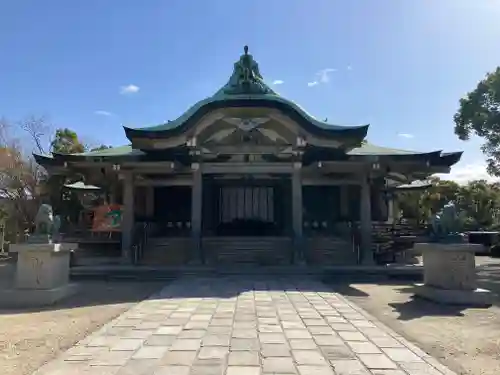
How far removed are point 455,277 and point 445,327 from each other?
7.37 feet

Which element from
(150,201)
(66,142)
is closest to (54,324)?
(150,201)

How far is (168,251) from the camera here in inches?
560

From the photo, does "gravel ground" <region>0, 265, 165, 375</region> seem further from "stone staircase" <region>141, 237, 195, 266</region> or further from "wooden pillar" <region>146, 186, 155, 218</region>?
"wooden pillar" <region>146, 186, 155, 218</region>

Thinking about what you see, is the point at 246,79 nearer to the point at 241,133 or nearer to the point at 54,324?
the point at 241,133

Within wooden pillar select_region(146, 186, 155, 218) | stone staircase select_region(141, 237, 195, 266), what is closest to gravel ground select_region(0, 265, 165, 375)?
A: stone staircase select_region(141, 237, 195, 266)

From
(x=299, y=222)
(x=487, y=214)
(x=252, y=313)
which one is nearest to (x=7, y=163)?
(x=299, y=222)

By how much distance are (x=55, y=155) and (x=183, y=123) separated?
4.41m

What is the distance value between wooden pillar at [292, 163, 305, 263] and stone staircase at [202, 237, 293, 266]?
0.50 metres

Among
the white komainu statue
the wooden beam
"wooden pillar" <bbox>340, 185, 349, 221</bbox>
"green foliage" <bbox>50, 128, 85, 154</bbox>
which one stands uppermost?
"green foliage" <bbox>50, 128, 85, 154</bbox>

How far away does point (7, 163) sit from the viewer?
24172 mm

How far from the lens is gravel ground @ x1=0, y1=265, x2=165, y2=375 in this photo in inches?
181

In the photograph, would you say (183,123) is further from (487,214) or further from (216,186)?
(487,214)

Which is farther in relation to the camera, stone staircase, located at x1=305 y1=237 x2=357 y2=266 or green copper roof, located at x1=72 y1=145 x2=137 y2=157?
green copper roof, located at x1=72 y1=145 x2=137 y2=157

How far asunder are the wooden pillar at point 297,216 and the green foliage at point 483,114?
801 cm
